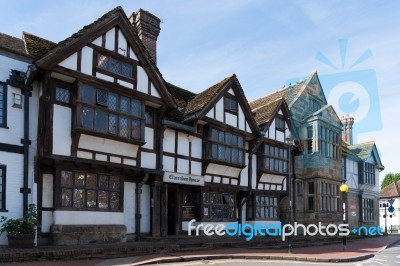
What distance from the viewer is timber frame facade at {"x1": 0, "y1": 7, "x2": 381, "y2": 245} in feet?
49.9

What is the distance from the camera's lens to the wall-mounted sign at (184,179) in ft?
63.1

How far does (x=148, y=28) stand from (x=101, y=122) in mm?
8822

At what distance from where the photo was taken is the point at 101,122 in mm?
16094

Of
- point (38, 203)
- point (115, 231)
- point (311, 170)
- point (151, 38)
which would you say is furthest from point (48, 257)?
point (311, 170)

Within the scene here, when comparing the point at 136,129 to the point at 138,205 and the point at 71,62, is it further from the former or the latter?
the point at 71,62

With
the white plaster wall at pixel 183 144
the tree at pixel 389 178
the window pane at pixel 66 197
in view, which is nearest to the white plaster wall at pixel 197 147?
the white plaster wall at pixel 183 144

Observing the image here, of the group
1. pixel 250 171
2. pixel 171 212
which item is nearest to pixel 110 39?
pixel 171 212

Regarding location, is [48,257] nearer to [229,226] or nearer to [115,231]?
[115,231]

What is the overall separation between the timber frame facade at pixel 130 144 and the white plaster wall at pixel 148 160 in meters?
0.06

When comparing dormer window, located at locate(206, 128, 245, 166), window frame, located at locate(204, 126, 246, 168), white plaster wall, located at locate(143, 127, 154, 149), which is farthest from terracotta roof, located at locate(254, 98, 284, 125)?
white plaster wall, located at locate(143, 127, 154, 149)

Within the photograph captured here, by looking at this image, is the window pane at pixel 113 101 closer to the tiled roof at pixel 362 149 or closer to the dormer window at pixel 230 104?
the dormer window at pixel 230 104

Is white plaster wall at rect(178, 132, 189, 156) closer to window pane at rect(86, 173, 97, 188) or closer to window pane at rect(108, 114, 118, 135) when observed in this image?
window pane at rect(108, 114, 118, 135)

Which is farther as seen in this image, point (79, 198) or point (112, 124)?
point (112, 124)

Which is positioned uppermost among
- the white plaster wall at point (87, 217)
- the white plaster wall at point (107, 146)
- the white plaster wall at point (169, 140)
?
the white plaster wall at point (169, 140)
